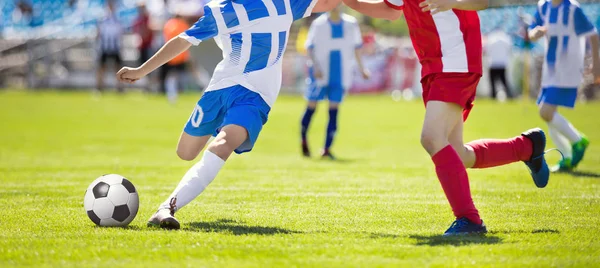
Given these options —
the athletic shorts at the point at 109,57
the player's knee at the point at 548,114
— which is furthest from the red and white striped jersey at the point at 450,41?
the athletic shorts at the point at 109,57

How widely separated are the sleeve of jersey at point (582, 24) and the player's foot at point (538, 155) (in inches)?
141

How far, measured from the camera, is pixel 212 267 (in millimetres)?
4336

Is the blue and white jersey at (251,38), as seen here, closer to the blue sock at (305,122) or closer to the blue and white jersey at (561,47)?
the blue and white jersey at (561,47)

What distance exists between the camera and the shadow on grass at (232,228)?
18.1 ft

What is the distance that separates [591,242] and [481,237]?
0.69 m

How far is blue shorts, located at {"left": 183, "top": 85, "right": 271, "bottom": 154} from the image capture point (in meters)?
5.88

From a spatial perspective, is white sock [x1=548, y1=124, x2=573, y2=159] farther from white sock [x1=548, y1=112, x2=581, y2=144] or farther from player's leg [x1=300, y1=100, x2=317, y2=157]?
player's leg [x1=300, y1=100, x2=317, y2=157]

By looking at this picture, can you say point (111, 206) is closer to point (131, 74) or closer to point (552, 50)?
point (131, 74)

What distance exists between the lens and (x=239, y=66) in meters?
6.13

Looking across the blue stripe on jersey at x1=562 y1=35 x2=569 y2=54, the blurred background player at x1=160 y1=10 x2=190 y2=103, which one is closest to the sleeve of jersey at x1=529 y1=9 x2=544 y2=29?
the blue stripe on jersey at x1=562 y1=35 x2=569 y2=54

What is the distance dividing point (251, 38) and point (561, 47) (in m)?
5.06

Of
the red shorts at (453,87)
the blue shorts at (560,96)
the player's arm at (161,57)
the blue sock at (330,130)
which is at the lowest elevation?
the blue sock at (330,130)

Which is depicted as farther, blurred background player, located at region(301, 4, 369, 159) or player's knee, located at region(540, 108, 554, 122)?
blurred background player, located at region(301, 4, 369, 159)

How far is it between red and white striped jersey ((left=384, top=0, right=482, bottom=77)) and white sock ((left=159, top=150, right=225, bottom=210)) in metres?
1.63
